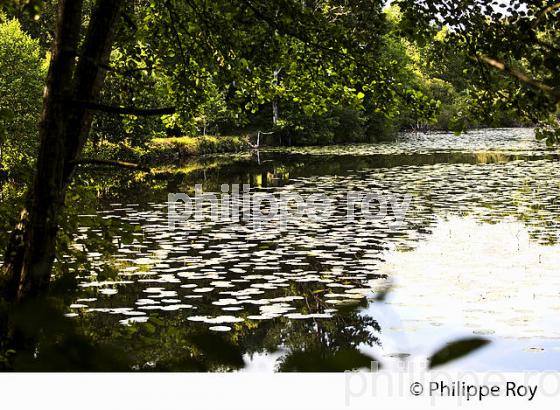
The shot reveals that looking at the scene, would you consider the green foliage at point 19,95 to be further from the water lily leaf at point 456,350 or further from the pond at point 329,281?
the water lily leaf at point 456,350

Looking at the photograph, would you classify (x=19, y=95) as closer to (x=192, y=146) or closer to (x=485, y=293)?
(x=485, y=293)

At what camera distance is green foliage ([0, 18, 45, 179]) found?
20.9 metres

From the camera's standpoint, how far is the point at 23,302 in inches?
53.3

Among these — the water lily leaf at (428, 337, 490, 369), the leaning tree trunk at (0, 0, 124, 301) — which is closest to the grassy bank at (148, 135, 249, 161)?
the leaning tree trunk at (0, 0, 124, 301)

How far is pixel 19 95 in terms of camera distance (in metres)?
22.8

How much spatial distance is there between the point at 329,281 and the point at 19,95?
16.5 m

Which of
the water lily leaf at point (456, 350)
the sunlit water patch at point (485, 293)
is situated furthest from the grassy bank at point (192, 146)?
the water lily leaf at point (456, 350)

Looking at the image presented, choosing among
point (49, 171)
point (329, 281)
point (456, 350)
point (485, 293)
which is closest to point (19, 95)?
point (329, 281)

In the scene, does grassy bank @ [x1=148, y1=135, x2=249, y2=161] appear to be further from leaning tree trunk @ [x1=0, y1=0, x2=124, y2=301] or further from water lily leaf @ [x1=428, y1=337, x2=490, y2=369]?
water lily leaf @ [x1=428, y1=337, x2=490, y2=369]

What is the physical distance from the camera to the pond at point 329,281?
4117 mm

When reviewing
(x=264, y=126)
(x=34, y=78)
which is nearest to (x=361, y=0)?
(x=34, y=78)

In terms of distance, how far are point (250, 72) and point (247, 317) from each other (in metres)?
3.04

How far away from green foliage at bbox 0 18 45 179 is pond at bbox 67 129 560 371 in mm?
3121

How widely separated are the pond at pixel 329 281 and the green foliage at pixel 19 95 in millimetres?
3121
